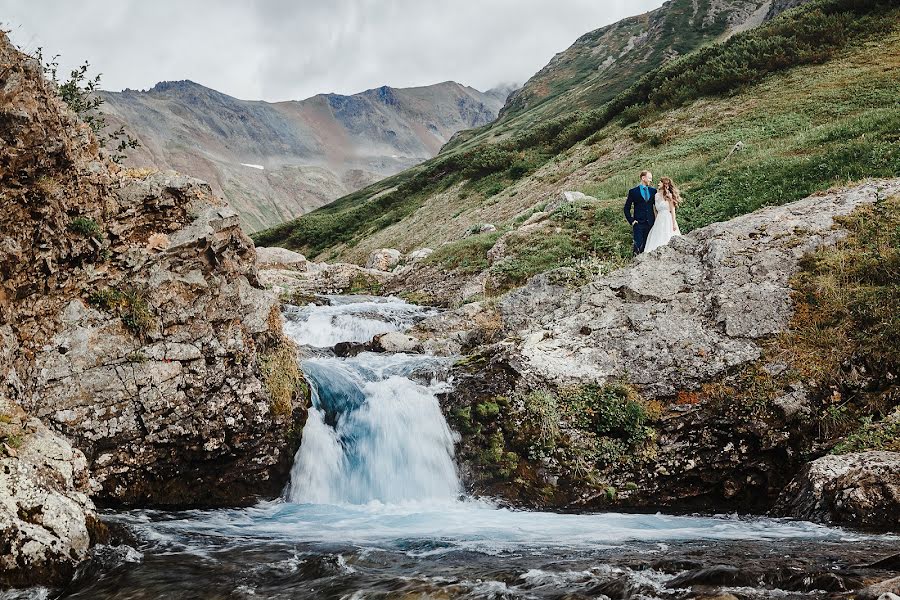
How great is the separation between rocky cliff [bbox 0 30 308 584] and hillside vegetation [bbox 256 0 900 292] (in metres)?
11.9

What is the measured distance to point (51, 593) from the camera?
210 inches

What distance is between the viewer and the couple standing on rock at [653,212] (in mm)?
14586

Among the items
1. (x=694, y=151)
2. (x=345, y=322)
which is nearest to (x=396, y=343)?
(x=345, y=322)

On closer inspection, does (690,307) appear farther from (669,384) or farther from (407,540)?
(407,540)

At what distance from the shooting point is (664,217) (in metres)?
14.7

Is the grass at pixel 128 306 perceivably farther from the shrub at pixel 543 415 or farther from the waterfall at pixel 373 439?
the shrub at pixel 543 415

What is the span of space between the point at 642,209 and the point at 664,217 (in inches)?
30.9

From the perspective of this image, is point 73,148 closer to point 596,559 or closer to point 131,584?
point 131,584

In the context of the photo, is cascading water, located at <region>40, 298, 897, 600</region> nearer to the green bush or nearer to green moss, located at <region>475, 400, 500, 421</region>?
green moss, located at <region>475, 400, 500, 421</region>

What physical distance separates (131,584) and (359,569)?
2307 millimetres

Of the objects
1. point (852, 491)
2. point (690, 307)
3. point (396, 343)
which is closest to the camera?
point (852, 491)

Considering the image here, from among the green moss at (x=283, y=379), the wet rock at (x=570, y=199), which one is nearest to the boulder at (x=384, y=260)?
the wet rock at (x=570, y=199)

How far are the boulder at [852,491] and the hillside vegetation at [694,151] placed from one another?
11.4 m

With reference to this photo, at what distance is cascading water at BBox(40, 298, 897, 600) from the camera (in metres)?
5.30
